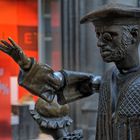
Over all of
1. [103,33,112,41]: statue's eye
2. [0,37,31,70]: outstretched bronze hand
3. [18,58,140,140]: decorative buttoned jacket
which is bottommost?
[18,58,140,140]: decorative buttoned jacket

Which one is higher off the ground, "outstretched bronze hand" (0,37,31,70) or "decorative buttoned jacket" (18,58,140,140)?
"outstretched bronze hand" (0,37,31,70)

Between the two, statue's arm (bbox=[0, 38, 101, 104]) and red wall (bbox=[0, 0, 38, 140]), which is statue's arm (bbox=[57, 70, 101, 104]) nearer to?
statue's arm (bbox=[0, 38, 101, 104])

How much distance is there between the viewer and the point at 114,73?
2.05 meters

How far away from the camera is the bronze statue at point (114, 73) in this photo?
1.92m

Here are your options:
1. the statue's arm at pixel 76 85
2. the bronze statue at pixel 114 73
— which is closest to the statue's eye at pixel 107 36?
the bronze statue at pixel 114 73

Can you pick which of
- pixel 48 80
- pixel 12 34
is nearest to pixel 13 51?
pixel 48 80

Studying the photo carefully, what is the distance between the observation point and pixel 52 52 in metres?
7.58

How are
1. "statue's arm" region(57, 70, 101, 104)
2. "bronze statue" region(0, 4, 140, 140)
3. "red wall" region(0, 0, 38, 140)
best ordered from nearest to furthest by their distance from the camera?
1. "bronze statue" region(0, 4, 140, 140)
2. "statue's arm" region(57, 70, 101, 104)
3. "red wall" region(0, 0, 38, 140)

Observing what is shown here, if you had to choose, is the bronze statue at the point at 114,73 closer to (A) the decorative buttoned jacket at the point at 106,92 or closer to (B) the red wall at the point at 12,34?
(A) the decorative buttoned jacket at the point at 106,92

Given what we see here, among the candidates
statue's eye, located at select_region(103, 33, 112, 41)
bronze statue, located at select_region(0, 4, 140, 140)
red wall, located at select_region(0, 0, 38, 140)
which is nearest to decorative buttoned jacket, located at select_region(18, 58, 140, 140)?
bronze statue, located at select_region(0, 4, 140, 140)

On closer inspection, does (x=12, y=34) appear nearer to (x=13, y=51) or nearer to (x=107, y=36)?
(x=13, y=51)

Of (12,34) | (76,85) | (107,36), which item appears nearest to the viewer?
(107,36)

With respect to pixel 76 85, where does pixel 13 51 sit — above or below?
above

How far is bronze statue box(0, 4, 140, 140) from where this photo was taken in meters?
1.92
